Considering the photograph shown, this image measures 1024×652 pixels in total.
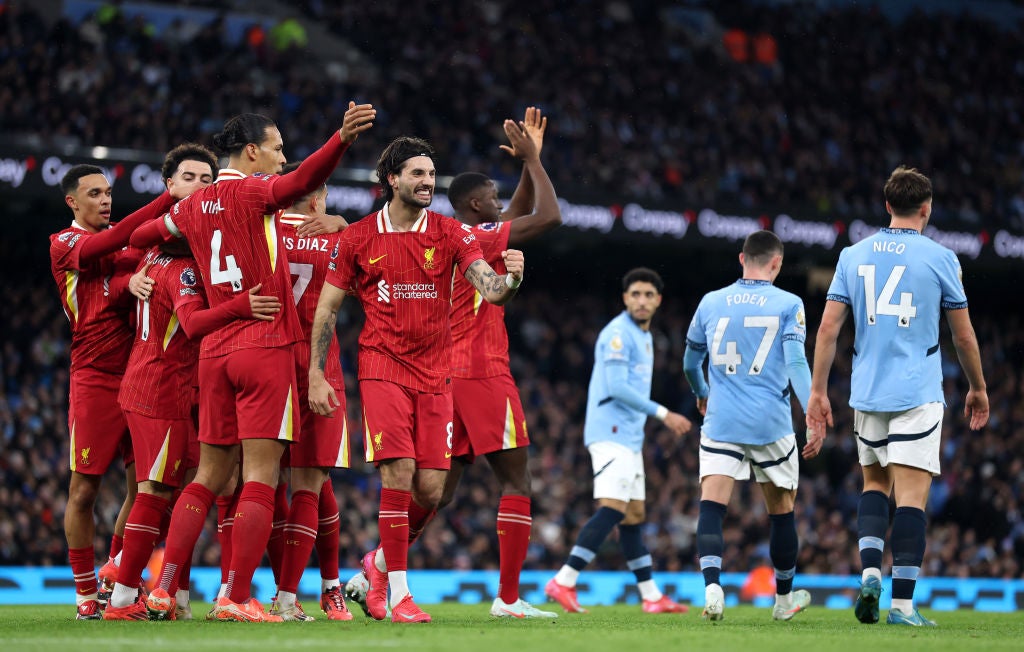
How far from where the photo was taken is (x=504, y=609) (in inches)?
309

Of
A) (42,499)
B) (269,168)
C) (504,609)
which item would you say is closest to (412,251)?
(269,168)

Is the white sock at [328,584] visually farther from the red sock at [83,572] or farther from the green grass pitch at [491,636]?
the red sock at [83,572]

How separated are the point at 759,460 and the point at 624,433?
253 cm

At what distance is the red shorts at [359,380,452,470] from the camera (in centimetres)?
678

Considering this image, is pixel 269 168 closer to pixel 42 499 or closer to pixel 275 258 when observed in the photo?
pixel 275 258

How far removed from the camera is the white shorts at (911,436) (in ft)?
23.8

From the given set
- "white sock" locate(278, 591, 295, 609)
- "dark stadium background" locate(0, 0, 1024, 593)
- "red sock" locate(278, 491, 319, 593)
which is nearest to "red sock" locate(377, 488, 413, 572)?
"red sock" locate(278, 491, 319, 593)

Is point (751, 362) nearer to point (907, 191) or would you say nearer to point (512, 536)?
point (907, 191)

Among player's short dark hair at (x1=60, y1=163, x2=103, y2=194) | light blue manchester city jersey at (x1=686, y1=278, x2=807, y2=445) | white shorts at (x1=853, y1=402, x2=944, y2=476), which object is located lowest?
white shorts at (x1=853, y1=402, x2=944, y2=476)

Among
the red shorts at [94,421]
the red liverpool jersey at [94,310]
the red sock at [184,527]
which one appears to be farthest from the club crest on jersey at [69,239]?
the red sock at [184,527]

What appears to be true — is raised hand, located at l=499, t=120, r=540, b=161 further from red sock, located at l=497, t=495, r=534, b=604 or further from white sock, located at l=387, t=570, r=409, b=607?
white sock, located at l=387, t=570, r=409, b=607

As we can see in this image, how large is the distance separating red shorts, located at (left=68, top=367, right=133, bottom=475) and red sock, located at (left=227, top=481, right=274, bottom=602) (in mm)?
1507

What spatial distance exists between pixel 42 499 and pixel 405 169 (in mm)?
10742

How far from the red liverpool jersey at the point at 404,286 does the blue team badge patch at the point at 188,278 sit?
821 mm
